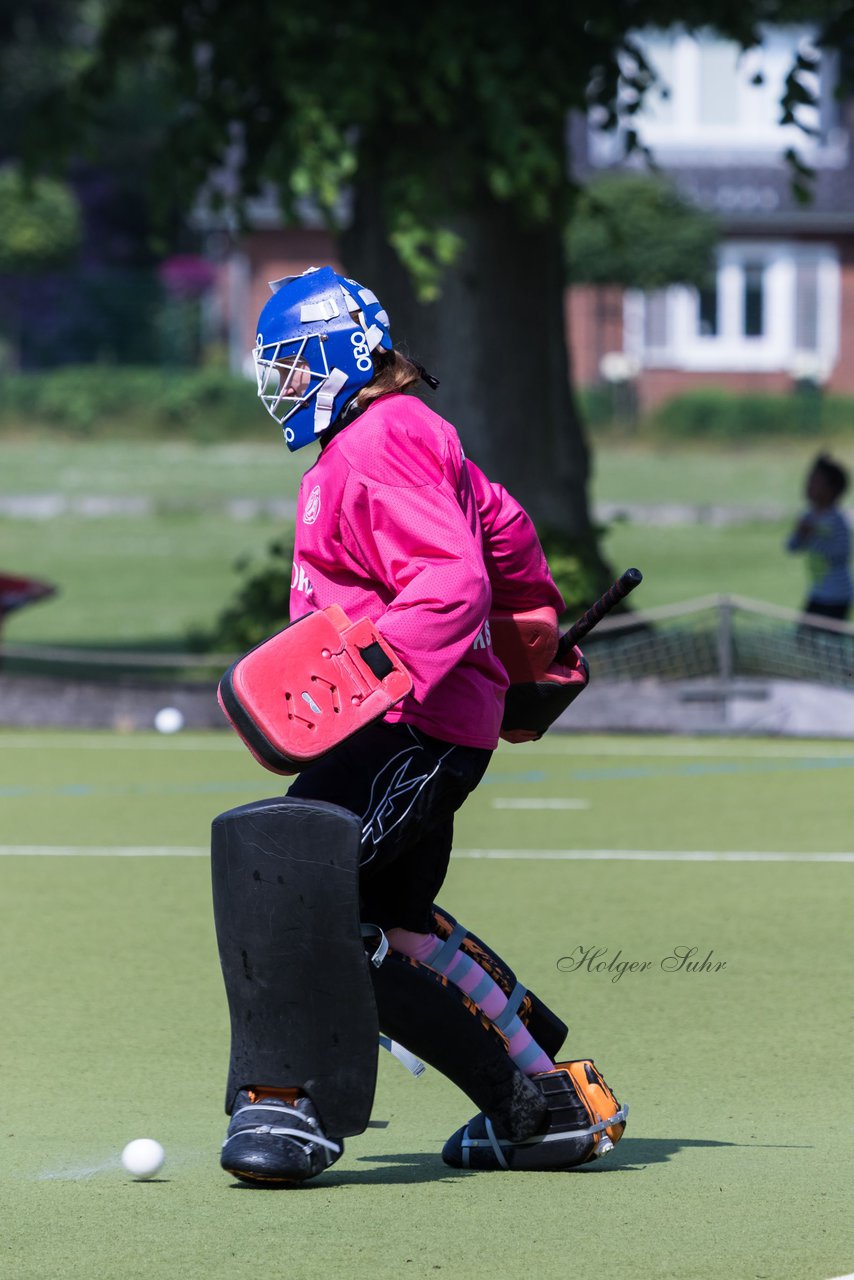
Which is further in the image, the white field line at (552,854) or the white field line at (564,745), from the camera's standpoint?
the white field line at (564,745)

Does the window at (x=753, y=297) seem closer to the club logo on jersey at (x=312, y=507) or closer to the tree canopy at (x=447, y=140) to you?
the tree canopy at (x=447, y=140)

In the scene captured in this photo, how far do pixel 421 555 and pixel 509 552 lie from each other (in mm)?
420

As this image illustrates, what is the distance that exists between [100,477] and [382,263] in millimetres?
17981

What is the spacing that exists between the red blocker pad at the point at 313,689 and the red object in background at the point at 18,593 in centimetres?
970

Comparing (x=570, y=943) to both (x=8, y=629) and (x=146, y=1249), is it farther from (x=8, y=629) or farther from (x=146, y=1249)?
(x=8, y=629)

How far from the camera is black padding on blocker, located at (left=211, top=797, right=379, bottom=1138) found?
15.2 feet

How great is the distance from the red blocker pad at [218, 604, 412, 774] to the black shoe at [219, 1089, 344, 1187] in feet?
2.32

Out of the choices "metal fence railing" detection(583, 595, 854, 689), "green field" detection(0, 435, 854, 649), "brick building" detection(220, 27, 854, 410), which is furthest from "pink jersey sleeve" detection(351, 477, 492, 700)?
"brick building" detection(220, 27, 854, 410)

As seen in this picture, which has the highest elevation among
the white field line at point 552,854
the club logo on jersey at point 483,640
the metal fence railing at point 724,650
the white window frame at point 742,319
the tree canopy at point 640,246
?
the club logo on jersey at point 483,640

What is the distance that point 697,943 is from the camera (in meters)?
7.55

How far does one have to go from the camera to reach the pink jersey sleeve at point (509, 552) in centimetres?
489

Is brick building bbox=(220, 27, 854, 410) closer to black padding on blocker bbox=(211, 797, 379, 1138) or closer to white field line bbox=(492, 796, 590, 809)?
white field line bbox=(492, 796, 590, 809)

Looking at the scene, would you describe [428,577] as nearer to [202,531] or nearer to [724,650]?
[724,650]

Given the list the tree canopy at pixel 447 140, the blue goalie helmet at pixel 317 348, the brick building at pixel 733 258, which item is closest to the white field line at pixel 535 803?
the tree canopy at pixel 447 140
